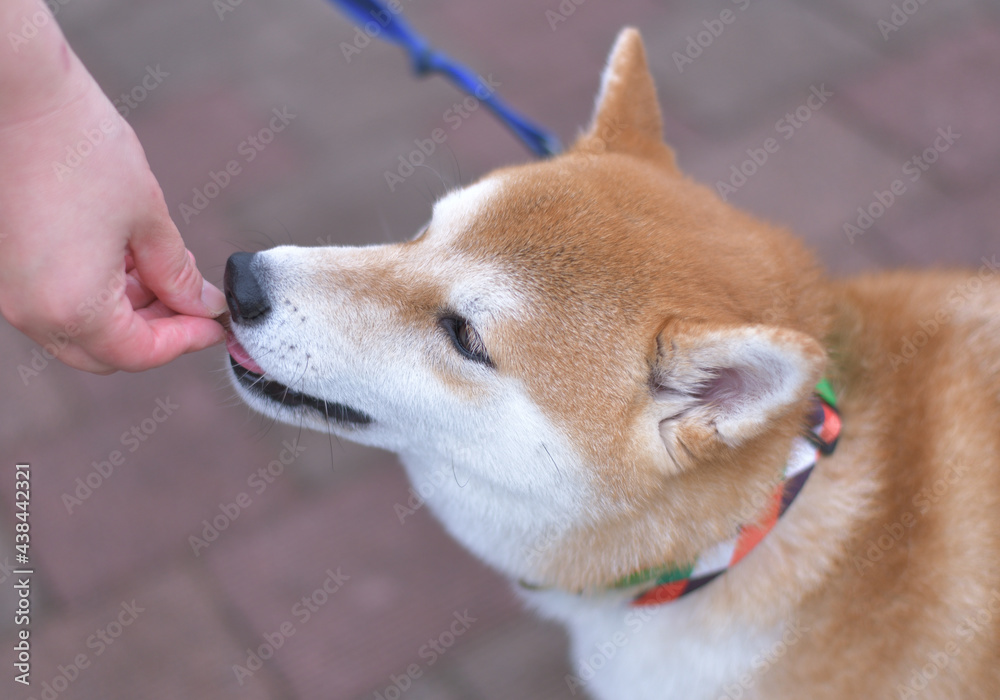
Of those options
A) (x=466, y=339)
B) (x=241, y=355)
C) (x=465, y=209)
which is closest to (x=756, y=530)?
(x=466, y=339)

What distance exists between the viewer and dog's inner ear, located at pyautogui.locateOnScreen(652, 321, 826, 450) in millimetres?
1629

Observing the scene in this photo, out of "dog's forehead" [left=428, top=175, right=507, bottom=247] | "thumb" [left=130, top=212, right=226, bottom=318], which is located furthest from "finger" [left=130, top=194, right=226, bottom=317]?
"dog's forehead" [left=428, top=175, right=507, bottom=247]

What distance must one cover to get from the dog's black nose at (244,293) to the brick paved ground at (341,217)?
39.3 inches

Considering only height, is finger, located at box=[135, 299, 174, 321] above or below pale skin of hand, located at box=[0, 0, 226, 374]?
below

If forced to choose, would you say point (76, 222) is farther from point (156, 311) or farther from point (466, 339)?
point (466, 339)

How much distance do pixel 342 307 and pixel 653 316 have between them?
825 millimetres

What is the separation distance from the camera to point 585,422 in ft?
6.53

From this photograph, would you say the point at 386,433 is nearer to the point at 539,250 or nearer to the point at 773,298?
the point at 539,250

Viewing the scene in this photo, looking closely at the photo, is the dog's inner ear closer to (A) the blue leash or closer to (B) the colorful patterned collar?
(B) the colorful patterned collar

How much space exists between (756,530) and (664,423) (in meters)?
0.40

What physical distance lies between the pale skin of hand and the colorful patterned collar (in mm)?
1488

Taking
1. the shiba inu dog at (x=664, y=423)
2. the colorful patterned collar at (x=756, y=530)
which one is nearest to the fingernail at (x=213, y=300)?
the shiba inu dog at (x=664, y=423)

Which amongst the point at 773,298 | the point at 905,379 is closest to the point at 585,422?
the point at 773,298

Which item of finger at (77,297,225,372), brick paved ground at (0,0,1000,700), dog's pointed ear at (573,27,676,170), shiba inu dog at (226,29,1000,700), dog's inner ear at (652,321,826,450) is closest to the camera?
dog's inner ear at (652,321,826,450)
